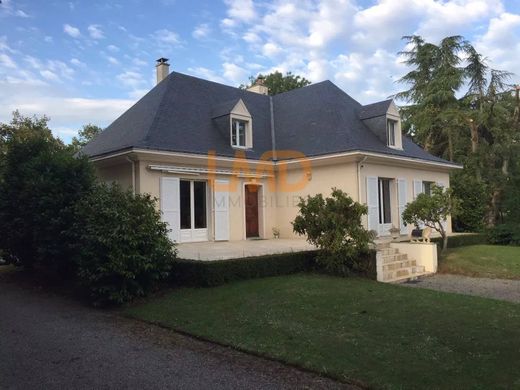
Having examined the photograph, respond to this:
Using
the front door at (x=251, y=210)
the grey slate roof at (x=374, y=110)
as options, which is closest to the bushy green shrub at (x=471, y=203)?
the grey slate roof at (x=374, y=110)

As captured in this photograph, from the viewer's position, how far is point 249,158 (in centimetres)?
1582

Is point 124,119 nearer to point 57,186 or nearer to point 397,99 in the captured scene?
point 57,186

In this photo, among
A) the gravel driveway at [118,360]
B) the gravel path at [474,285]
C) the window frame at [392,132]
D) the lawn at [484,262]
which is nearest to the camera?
the gravel driveway at [118,360]

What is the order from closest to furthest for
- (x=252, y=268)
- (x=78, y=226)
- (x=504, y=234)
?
(x=78, y=226)
(x=252, y=268)
(x=504, y=234)

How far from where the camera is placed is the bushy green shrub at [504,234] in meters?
16.8

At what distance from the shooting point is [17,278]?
12242 millimetres

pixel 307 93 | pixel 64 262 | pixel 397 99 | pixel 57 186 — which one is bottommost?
pixel 64 262

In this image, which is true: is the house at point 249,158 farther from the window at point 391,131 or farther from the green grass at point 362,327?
the green grass at point 362,327

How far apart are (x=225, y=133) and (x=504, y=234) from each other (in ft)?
37.8

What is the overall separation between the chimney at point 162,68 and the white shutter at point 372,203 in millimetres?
10339

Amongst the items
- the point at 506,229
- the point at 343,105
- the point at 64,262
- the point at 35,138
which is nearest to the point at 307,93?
the point at 343,105

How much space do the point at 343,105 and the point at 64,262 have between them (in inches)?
492

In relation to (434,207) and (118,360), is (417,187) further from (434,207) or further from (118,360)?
(118,360)

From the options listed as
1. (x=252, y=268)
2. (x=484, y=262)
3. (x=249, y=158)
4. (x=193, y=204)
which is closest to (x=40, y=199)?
(x=252, y=268)
